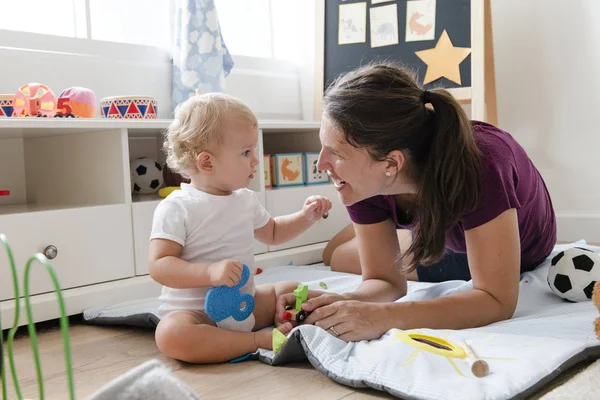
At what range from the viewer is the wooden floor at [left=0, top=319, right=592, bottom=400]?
1138 mm

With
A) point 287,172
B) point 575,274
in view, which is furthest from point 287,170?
point 575,274

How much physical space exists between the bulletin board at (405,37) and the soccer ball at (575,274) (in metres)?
1.22

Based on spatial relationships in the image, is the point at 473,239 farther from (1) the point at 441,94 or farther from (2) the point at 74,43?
(2) the point at 74,43

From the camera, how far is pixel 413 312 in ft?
4.32

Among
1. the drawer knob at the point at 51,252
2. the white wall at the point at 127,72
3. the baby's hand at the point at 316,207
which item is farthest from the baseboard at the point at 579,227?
the drawer knob at the point at 51,252

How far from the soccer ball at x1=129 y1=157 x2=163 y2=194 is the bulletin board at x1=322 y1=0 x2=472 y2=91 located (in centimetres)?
107

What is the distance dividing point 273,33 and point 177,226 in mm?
2204

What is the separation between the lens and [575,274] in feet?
5.16

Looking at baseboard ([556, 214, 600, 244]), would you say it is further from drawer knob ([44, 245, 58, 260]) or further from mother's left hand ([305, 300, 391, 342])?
drawer knob ([44, 245, 58, 260])

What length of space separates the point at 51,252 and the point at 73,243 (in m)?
0.08

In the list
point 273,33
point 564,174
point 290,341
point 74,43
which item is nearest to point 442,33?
point 564,174

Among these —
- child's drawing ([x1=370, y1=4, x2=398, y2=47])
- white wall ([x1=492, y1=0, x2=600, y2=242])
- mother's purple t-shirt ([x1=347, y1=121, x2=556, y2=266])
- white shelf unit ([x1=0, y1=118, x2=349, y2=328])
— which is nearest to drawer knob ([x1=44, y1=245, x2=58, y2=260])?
white shelf unit ([x1=0, y1=118, x2=349, y2=328])

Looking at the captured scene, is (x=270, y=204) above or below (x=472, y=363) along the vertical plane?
above

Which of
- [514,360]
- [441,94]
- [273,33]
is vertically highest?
[273,33]
